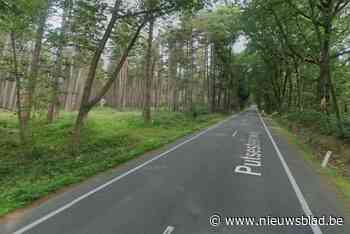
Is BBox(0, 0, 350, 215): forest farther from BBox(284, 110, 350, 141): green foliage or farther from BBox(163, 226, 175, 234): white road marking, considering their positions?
BBox(163, 226, 175, 234): white road marking

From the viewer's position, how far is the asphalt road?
432 centimetres

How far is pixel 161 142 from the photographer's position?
1323 centimetres

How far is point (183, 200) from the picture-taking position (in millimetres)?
5449

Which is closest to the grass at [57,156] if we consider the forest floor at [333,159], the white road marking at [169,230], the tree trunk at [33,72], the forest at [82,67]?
the forest at [82,67]

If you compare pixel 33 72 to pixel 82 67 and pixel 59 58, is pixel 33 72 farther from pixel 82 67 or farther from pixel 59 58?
pixel 82 67

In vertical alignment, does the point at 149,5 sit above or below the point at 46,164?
above

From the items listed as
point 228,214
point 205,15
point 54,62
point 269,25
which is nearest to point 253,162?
point 228,214

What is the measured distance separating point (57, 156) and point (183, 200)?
7457 millimetres

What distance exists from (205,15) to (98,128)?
1931 centimetres

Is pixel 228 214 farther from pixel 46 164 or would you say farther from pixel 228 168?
pixel 46 164

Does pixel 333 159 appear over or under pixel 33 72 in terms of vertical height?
under

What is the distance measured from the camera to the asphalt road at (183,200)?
4.32 metres

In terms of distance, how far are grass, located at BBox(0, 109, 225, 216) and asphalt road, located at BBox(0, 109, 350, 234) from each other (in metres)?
0.64

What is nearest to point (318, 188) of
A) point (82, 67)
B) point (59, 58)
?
point (59, 58)
